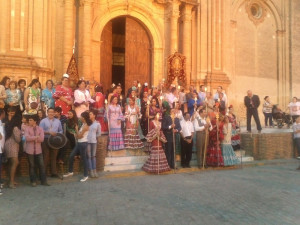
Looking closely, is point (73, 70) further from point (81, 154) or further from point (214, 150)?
point (214, 150)

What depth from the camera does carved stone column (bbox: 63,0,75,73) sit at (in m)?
14.2

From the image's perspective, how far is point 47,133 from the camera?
27.1 feet

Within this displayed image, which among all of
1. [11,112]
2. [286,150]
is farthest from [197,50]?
[11,112]

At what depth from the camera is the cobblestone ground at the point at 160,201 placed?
528cm

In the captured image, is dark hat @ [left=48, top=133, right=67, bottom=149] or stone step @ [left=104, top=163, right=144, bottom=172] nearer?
dark hat @ [left=48, top=133, right=67, bottom=149]

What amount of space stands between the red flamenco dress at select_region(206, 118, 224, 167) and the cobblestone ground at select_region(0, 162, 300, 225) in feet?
4.26

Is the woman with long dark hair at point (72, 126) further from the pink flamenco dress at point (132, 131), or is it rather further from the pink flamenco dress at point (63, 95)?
the pink flamenco dress at point (132, 131)

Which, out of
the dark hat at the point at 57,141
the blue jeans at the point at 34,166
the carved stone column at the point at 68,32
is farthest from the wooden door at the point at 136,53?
the blue jeans at the point at 34,166

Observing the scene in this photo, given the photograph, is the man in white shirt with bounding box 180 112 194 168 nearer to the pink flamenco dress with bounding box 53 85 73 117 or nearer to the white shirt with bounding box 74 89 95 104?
the white shirt with bounding box 74 89 95 104

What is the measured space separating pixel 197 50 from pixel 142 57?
3.07 metres

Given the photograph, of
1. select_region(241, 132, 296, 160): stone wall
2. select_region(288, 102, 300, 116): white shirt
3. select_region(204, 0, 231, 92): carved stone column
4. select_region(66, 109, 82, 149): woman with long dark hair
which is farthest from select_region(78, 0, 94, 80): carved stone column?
select_region(288, 102, 300, 116): white shirt

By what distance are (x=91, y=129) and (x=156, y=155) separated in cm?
205

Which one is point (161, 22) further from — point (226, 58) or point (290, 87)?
point (290, 87)

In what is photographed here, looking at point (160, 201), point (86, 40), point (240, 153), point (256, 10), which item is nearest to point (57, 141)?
point (160, 201)
